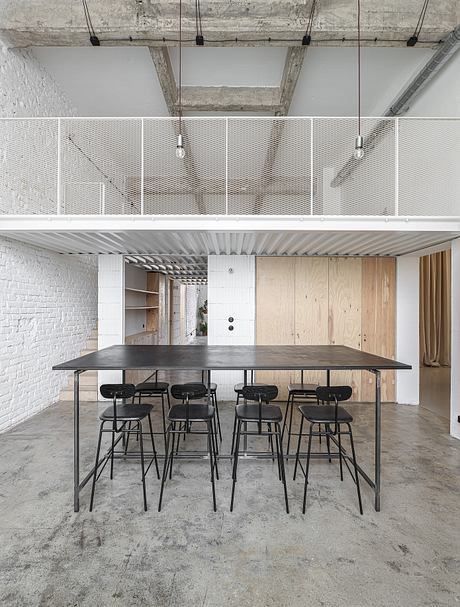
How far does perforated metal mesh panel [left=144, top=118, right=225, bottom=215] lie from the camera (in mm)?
5469

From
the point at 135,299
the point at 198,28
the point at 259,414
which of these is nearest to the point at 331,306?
the point at 259,414

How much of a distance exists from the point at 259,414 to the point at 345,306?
10.6 feet

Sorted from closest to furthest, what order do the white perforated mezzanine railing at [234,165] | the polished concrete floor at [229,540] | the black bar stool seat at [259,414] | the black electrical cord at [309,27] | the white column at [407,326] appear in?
the polished concrete floor at [229,540], the black bar stool seat at [259,414], the black electrical cord at [309,27], the white perforated mezzanine railing at [234,165], the white column at [407,326]

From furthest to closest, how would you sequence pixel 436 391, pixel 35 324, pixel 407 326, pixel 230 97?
pixel 436 391 < pixel 407 326 < pixel 230 97 < pixel 35 324

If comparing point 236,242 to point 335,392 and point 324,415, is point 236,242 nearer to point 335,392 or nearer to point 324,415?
point 335,392

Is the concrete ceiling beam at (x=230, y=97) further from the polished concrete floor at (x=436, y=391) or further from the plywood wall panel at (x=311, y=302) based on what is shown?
the polished concrete floor at (x=436, y=391)

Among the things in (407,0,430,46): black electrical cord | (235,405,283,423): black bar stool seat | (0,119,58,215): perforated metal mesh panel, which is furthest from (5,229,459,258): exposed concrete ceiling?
(407,0,430,46): black electrical cord

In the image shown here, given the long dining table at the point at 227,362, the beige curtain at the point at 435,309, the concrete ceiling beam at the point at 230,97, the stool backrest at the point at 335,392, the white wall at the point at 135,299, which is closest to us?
the long dining table at the point at 227,362

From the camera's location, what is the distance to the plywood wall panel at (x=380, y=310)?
5262mm

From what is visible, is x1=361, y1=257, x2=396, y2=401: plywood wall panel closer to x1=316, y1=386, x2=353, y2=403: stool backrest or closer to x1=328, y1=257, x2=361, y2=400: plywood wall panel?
x1=328, y1=257, x2=361, y2=400: plywood wall panel

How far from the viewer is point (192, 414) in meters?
2.63

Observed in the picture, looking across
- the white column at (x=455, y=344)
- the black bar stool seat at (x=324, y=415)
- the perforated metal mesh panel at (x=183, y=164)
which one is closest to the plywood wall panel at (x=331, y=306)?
the white column at (x=455, y=344)

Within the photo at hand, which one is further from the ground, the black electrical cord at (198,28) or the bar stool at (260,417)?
the black electrical cord at (198,28)

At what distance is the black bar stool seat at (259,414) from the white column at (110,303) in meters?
3.20
